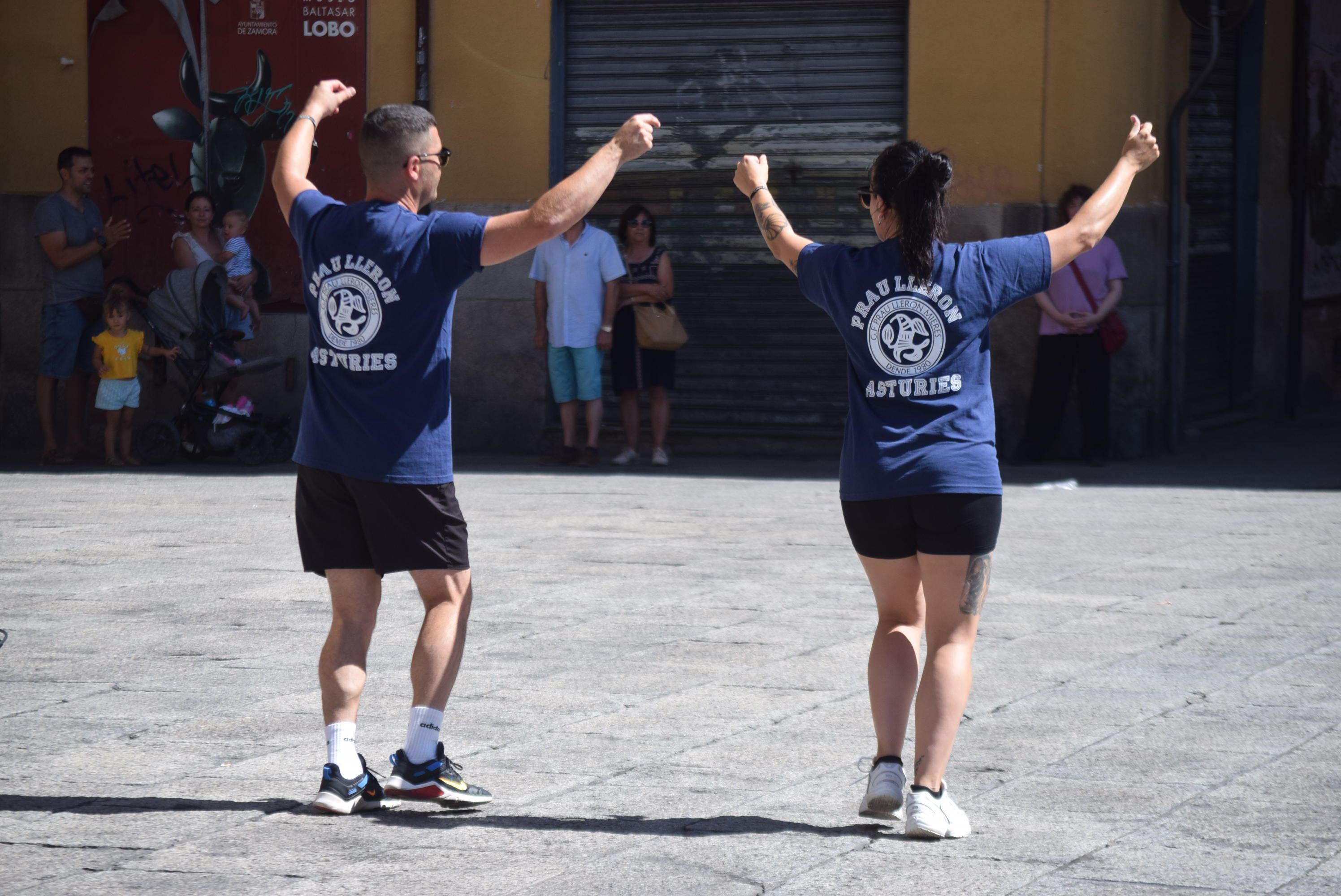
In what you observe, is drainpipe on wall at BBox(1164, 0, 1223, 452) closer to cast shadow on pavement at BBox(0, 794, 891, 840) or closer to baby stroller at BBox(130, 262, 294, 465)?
baby stroller at BBox(130, 262, 294, 465)

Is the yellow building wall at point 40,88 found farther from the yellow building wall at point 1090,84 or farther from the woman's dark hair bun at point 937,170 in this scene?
the woman's dark hair bun at point 937,170

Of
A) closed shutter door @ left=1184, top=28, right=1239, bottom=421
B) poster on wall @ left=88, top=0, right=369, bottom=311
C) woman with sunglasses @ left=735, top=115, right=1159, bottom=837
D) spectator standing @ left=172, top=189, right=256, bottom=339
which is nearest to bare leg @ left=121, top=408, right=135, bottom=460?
spectator standing @ left=172, top=189, right=256, bottom=339

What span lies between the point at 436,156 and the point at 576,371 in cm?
824

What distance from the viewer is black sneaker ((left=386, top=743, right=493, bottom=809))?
4.39 m

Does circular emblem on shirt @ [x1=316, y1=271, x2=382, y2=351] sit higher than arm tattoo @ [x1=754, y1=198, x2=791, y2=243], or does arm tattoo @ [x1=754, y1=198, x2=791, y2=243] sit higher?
arm tattoo @ [x1=754, y1=198, x2=791, y2=243]

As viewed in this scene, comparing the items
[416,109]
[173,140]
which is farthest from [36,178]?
[416,109]

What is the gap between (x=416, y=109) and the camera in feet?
14.5

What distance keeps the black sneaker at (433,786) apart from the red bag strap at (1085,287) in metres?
8.80

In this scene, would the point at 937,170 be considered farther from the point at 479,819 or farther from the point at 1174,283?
the point at 1174,283

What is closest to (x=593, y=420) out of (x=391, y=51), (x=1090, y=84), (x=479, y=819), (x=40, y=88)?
(x=391, y=51)

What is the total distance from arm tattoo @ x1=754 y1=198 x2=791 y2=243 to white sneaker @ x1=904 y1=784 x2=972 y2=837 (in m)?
1.46

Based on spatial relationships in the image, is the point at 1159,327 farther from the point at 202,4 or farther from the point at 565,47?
the point at 202,4

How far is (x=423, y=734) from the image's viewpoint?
4.41m

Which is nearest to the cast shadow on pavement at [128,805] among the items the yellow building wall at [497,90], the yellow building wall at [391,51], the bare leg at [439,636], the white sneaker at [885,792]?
the bare leg at [439,636]
